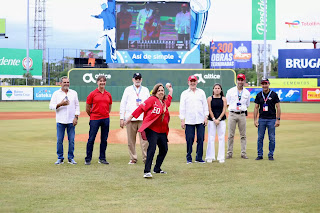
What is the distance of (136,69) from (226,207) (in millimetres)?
44957

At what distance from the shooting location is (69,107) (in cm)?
1069

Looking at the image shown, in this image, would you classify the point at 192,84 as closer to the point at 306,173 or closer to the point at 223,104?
the point at 223,104

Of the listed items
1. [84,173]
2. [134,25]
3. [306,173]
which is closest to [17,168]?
[84,173]

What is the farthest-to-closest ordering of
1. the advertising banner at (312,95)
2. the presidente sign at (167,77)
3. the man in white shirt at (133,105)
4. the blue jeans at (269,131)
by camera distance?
the presidente sign at (167,77) < the advertising banner at (312,95) < the blue jeans at (269,131) < the man in white shirt at (133,105)

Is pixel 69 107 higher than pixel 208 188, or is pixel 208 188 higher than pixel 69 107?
pixel 69 107

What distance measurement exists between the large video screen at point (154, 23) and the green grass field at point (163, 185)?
117 ft

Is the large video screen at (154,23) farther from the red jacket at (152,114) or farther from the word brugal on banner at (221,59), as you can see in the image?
the red jacket at (152,114)

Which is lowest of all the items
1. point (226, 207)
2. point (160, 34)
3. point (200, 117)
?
point (226, 207)

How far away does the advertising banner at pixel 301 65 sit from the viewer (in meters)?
58.9

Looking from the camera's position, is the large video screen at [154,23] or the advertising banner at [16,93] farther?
the advertising banner at [16,93]

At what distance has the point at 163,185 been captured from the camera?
8180 millimetres

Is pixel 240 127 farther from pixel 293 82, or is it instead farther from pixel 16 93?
pixel 293 82

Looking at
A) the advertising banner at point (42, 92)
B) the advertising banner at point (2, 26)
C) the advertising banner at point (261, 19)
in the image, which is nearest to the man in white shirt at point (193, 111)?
the advertising banner at point (42, 92)

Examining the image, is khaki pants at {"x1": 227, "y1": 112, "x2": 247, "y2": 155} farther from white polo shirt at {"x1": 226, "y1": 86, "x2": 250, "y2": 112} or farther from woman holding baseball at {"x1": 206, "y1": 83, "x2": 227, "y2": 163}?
woman holding baseball at {"x1": 206, "y1": 83, "x2": 227, "y2": 163}
